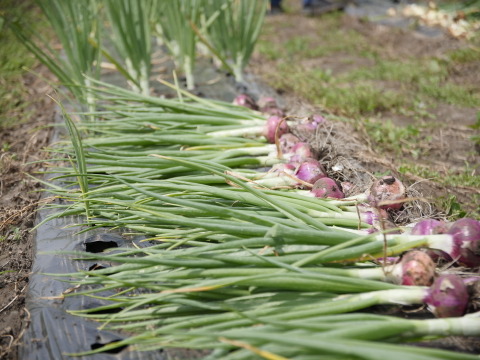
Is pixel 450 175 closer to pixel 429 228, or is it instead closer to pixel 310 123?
pixel 310 123

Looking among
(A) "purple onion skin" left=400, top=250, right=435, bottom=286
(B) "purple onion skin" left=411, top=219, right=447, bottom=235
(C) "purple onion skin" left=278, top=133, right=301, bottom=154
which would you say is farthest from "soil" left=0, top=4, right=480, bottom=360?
(A) "purple onion skin" left=400, top=250, right=435, bottom=286

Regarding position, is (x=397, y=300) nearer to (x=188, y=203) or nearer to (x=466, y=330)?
(x=466, y=330)

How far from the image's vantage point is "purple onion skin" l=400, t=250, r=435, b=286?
1.30 m

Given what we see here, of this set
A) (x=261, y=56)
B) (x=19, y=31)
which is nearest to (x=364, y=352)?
(x=19, y=31)

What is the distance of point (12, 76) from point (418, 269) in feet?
12.3

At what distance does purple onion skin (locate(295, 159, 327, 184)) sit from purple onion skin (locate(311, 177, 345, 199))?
7 cm

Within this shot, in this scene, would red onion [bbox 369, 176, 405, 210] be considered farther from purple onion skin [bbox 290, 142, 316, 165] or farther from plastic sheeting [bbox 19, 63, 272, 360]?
plastic sheeting [bbox 19, 63, 272, 360]

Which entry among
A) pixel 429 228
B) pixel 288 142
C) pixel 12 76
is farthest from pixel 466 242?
pixel 12 76

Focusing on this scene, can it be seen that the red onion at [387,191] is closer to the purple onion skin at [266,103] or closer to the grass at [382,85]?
the grass at [382,85]

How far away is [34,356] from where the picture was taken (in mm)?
1282

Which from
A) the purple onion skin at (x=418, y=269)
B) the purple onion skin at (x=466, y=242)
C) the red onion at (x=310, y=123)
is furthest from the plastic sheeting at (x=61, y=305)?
the red onion at (x=310, y=123)

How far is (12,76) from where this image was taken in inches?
151

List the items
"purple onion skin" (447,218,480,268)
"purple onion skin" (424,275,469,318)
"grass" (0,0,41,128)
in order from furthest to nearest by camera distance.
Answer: "grass" (0,0,41,128) < "purple onion skin" (447,218,480,268) < "purple onion skin" (424,275,469,318)

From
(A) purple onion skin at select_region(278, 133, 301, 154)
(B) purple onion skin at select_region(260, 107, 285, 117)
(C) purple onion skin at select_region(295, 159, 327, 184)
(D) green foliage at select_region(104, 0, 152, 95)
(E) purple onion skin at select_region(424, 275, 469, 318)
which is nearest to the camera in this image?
(E) purple onion skin at select_region(424, 275, 469, 318)
